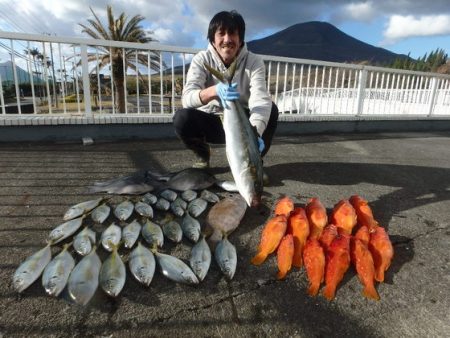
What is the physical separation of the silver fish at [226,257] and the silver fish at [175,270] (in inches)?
7.8

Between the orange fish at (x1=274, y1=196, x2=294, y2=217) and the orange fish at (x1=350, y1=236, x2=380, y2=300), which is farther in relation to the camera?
the orange fish at (x1=274, y1=196, x2=294, y2=217)

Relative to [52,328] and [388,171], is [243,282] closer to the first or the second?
[52,328]

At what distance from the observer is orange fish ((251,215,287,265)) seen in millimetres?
2034

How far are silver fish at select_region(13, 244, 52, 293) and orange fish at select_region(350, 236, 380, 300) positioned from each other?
6.10 ft

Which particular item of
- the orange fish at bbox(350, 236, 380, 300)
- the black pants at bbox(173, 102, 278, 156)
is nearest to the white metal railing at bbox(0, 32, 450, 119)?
the black pants at bbox(173, 102, 278, 156)

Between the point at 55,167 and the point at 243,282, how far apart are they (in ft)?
9.87

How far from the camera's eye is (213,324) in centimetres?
150

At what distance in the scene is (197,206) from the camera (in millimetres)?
2617

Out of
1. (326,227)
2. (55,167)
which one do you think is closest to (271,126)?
(326,227)

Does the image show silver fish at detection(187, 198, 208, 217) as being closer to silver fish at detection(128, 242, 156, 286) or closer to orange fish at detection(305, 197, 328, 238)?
silver fish at detection(128, 242, 156, 286)

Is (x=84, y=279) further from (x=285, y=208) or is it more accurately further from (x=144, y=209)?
(x=285, y=208)

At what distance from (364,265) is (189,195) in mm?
1569

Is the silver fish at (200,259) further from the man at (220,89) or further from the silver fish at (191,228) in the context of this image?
the man at (220,89)

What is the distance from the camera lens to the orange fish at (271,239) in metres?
2.03
